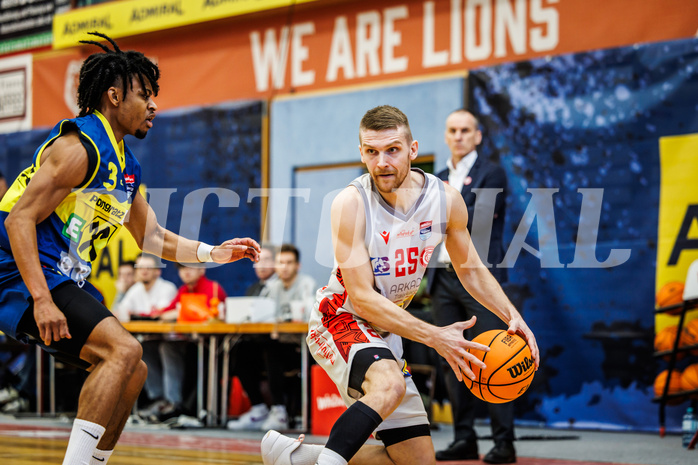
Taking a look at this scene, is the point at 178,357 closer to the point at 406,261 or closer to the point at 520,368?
the point at 406,261

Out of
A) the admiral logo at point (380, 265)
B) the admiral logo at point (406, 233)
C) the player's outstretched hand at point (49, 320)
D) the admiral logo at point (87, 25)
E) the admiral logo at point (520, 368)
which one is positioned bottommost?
the admiral logo at point (520, 368)

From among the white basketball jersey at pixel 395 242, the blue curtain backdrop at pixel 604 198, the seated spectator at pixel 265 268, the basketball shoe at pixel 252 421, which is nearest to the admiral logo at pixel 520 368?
the white basketball jersey at pixel 395 242

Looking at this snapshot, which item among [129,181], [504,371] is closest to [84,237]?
[129,181]

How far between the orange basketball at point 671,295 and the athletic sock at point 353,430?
460cm

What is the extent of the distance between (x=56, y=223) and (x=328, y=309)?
1.29m

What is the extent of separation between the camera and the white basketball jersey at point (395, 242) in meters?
3.69

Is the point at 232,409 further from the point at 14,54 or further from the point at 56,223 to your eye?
the point at 14,54

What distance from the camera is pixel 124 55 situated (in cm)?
376

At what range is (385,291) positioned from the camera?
12.4 ft

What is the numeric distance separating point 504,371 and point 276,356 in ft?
15.4

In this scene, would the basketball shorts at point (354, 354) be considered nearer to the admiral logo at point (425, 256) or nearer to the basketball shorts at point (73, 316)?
the admiral logo at point (425, 256)

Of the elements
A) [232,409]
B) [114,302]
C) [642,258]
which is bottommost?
[232,409]

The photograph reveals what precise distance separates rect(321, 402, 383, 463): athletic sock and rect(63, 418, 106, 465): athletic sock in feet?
3.16

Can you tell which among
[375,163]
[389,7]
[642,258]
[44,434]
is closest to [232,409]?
[44,434]
